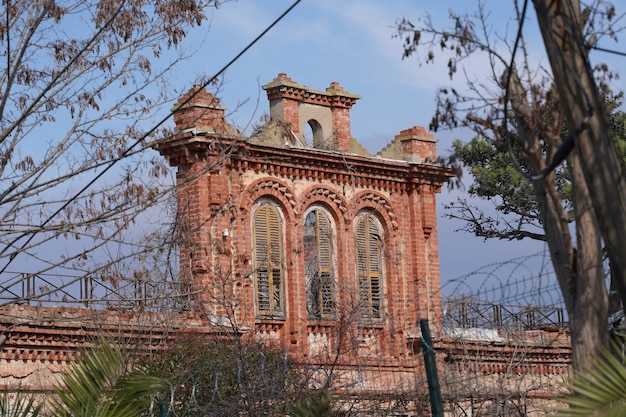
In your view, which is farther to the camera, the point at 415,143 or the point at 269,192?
the point at 415,143

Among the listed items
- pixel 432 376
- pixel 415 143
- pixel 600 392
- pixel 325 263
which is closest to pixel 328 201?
pixel 325 263

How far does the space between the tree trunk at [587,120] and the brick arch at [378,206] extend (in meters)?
18.6

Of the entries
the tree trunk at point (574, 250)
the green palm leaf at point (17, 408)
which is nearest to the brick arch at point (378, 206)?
the green palm leaf at point (17, 408)

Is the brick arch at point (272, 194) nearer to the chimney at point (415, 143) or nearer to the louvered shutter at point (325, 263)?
the louvered shutter at point (325, 263)

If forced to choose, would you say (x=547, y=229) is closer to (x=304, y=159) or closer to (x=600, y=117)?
(x=600, y=117)

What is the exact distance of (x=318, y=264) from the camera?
1016 inches

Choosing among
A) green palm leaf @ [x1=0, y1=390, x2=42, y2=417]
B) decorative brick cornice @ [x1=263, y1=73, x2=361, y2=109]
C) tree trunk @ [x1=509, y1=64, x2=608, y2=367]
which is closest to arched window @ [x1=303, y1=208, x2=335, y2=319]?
decorative brick cornice @ [x1=263, y1=73, x2=361, y2=109]

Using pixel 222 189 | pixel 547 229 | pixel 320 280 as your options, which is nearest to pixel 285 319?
pixel 320 280

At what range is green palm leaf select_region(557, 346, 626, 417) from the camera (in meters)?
7.17

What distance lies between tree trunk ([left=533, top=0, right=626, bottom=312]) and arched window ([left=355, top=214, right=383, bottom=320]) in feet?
60.7

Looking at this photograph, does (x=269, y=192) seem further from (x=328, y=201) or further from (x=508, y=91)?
(x=508, y=91)

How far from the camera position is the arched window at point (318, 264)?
1007 inches

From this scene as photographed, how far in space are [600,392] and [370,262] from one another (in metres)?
19.6

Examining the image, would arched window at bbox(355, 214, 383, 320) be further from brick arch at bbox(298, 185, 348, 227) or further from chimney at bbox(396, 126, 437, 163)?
chimney at bbox(396, 126, 437, 163)
